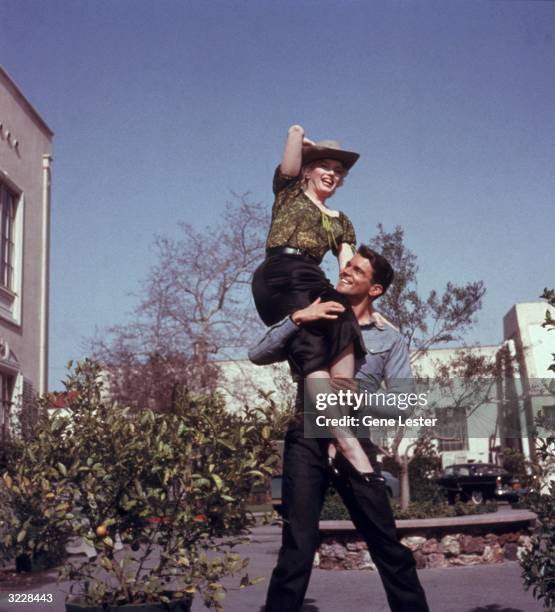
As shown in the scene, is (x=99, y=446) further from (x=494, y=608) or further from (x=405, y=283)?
(x=405, y=283)

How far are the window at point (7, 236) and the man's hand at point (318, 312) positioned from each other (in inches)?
537

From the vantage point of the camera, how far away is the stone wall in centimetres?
932

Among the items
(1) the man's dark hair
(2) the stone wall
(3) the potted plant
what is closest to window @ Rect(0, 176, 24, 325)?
(2) the stone wall

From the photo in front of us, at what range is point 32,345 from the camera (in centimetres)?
1700

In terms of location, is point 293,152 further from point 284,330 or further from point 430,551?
point 430,551

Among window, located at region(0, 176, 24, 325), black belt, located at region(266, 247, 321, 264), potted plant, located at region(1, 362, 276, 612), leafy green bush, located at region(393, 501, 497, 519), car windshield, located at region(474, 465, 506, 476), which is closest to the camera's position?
black belt, located at region(266, 247, 321, 264)

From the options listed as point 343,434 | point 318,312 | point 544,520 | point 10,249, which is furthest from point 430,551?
point 10,249

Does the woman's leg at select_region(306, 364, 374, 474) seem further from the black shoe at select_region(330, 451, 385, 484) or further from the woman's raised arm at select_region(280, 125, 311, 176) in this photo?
the woman's raised arm at select_region(280, 125, 311, 176)

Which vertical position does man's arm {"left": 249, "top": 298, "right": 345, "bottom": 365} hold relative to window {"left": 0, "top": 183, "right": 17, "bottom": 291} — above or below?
below

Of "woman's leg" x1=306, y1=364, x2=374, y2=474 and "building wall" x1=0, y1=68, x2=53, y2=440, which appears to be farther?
"building wall" x1=0, y1=68, x2=53, y2=440

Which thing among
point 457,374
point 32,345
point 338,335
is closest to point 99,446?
point 338,335

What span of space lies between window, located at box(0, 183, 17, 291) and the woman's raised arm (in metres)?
13.3

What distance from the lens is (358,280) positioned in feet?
11.3

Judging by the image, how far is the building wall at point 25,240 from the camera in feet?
52.0
